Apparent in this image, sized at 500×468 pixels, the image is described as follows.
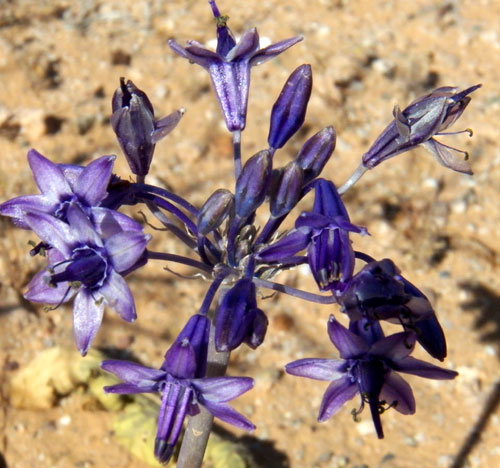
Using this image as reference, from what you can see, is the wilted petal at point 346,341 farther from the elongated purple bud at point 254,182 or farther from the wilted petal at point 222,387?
the elongated purple bud at point 254,182

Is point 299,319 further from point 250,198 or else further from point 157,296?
point 250,198

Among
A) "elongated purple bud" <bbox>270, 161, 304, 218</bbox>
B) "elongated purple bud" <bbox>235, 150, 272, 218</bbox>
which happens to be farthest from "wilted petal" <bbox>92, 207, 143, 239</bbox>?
"elongated purple bud" <bbox>270, 161, 304, 218</bbox>

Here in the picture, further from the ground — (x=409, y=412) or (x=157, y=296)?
(x=409, y=412)

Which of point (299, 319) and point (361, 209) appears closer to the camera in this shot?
point (299, 319)

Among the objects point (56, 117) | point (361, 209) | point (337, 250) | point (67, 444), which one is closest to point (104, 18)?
point (56, 117)

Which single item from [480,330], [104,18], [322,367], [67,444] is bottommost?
[67,444]

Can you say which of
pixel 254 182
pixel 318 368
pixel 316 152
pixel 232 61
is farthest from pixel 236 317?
Result: pixel 232 61

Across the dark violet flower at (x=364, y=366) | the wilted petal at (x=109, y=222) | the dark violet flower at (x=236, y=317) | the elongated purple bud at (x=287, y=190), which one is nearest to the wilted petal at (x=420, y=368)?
the dark violet flower at (x=364, y=366)
